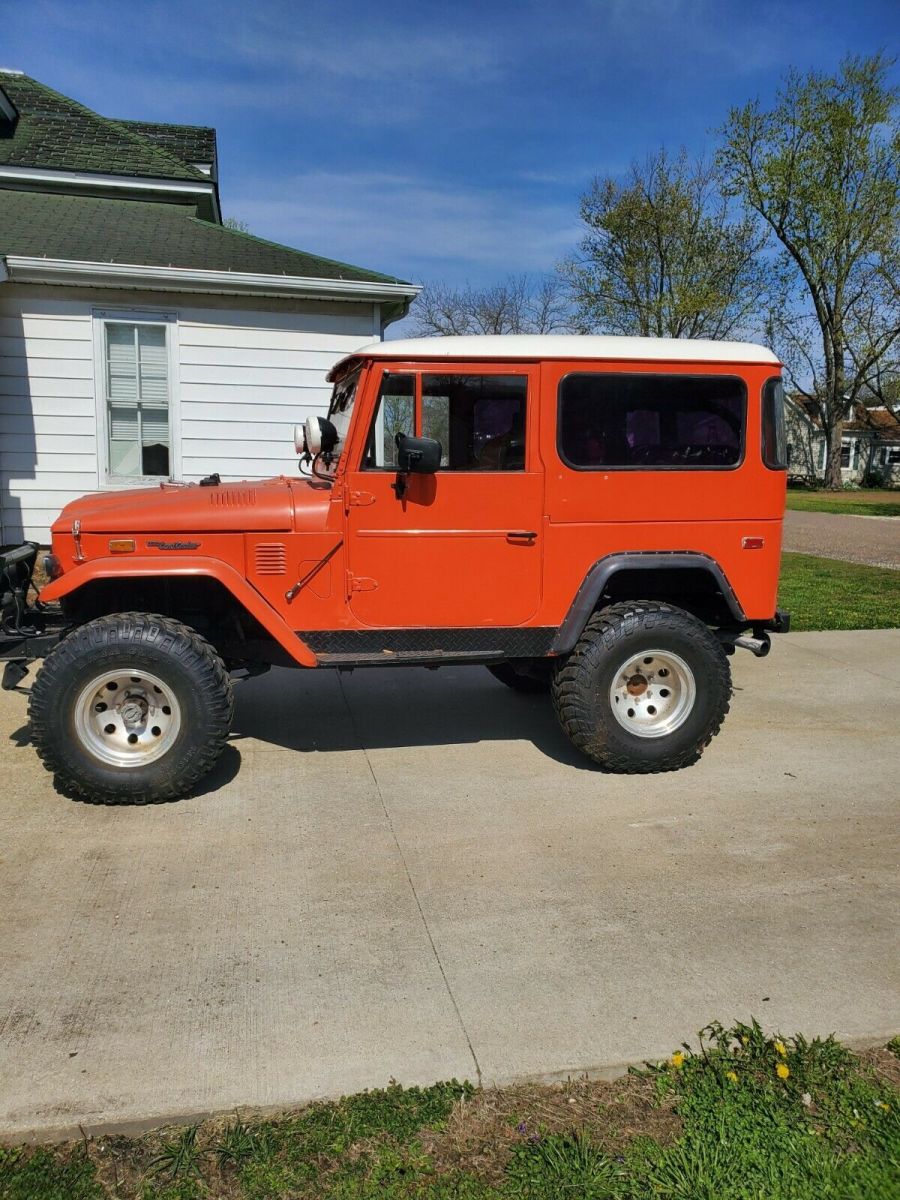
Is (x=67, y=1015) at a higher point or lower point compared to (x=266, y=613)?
lower

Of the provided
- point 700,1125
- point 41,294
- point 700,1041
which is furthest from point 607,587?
point 41,294

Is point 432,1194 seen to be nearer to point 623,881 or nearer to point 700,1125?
point 700,1125

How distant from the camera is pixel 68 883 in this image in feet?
11.6

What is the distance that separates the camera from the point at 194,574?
4.25 m

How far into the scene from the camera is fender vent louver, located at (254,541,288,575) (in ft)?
14.4

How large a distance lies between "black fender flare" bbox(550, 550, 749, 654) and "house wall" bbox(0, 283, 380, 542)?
5.21m

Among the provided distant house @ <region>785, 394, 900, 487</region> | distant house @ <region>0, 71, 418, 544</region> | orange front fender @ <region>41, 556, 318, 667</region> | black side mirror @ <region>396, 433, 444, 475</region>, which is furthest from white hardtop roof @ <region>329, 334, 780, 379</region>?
distant house @ <region>785, 394, 900, 487</region>

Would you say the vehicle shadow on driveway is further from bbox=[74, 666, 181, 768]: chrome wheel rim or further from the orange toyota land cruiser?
bbox=[74, 666, 181, 768]: chrome wheel rim

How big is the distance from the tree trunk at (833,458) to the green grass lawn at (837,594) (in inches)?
1178

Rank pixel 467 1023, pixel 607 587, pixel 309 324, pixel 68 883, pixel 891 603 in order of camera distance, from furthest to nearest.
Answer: pixel 891 603
pixel 309 324
pixel 607 587
pixel 68 883
pixel 467 1023

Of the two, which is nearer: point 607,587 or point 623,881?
point 623,881

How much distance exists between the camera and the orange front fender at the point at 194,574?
13.7 ft

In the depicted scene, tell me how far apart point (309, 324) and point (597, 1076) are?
7.82 metres

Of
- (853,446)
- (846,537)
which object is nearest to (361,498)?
(846,537)
